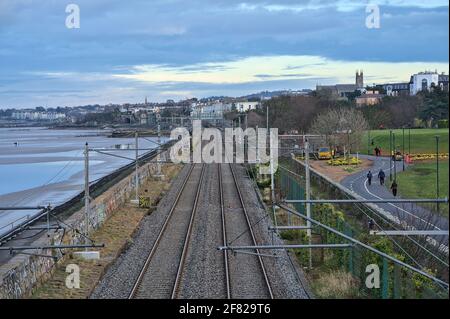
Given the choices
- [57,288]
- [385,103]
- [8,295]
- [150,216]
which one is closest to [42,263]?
[57,288]

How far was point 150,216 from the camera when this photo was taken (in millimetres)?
26703

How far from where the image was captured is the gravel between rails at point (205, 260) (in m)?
14.3

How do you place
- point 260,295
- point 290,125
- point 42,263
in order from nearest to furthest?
point 260,295 < point 42,263 < point 290,125

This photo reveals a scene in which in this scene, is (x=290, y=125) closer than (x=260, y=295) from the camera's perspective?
No

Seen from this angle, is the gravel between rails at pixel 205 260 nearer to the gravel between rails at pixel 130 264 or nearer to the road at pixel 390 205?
the gravel between rails at pixel 130 264

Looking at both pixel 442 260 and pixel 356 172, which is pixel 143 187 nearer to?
pixel 356 172

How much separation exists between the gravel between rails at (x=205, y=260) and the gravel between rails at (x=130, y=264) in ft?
4.08

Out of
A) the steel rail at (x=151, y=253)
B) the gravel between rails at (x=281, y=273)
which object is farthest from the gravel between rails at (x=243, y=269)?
the steel rail at (x=151, y=253)

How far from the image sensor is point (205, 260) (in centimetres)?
1762

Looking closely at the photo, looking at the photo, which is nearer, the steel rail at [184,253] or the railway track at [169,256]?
the steel rail at [184,253]

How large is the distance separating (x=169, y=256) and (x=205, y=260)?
3.97ft

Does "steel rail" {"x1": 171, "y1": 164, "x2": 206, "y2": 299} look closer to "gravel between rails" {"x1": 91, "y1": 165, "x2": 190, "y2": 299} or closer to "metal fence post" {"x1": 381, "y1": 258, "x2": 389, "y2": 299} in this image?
"gravel between rails" {"x1": 91, "y1": 165, "x2": 190, "y2": 299}
